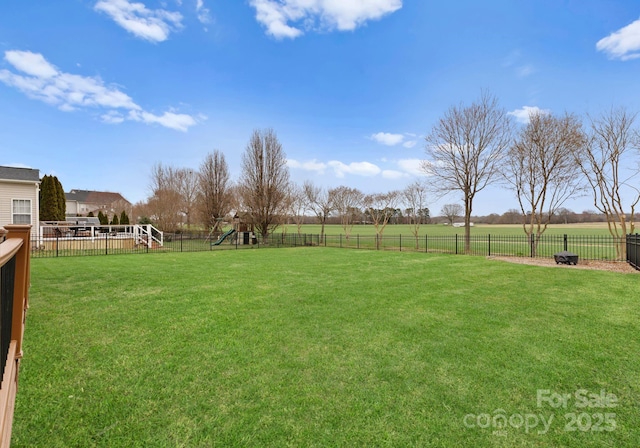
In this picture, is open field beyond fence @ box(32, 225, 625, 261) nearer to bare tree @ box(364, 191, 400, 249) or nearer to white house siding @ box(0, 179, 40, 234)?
white house siding @ box(0, 179, 40, 234)

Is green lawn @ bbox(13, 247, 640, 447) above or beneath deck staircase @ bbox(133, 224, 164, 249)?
beneath

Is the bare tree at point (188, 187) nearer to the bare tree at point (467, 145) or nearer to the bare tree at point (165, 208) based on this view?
the bare tree at point (165, 208)

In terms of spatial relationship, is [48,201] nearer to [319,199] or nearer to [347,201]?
[319,199]

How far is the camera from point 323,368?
10.4ft

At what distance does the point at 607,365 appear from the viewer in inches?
126

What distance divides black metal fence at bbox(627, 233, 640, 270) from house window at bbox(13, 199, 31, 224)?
26.8 m

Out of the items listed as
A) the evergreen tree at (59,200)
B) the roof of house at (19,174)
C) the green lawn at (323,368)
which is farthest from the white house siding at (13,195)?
the green lawn at (323,368)

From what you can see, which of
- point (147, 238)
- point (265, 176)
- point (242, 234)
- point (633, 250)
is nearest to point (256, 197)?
point (265, 176)

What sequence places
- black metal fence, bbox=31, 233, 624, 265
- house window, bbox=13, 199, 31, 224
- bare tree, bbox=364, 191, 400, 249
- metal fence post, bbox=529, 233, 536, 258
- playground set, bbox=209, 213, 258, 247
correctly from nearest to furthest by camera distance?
metal fence post, bbox=529, 233, 536, 258
black metal fence, bbox=31, 233, 624, 265
house window, bbox=13, 199, 31, 224
playground set, bbox=209, 213, 258, 247
bare tree, bbox=364, 191, 400, 249

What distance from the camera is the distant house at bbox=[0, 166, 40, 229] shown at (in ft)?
51.4

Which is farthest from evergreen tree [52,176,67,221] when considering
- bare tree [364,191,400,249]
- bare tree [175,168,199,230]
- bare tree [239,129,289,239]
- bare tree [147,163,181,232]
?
bare tree [364,191,400,249]

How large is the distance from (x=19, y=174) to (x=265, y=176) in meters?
14.7

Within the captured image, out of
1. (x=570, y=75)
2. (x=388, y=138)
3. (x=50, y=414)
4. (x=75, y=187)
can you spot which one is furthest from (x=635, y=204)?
(x=75, y=187)

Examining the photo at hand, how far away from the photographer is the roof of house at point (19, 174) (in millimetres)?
15828
